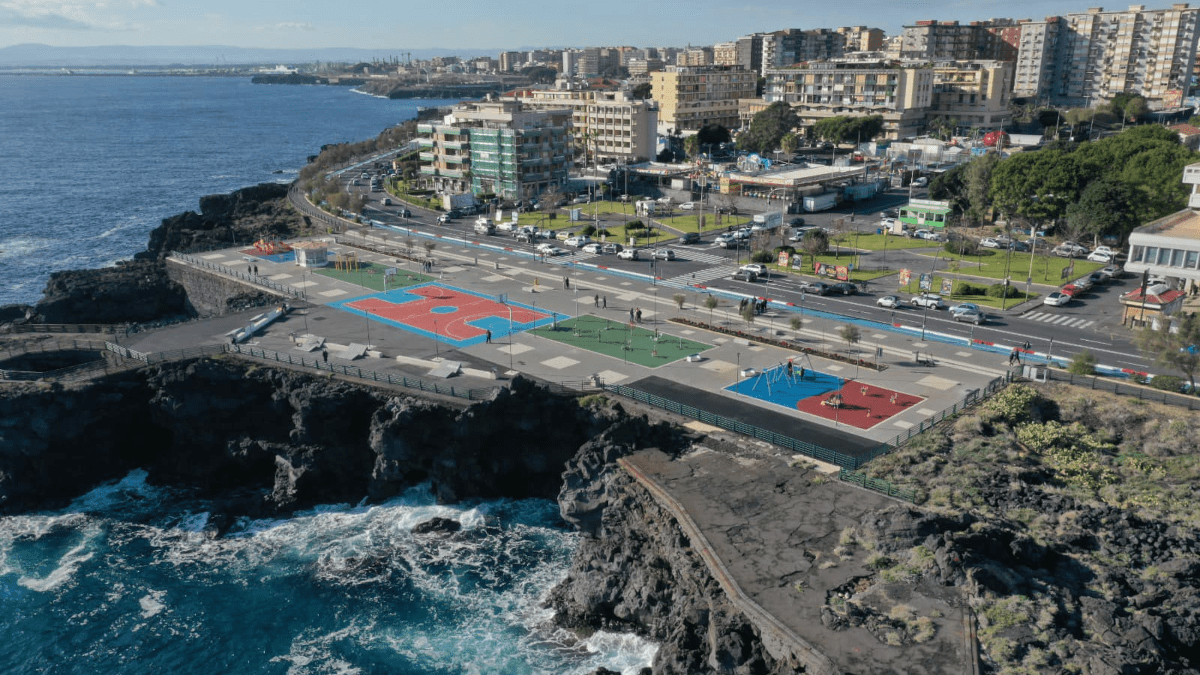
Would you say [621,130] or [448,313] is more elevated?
[621,130]

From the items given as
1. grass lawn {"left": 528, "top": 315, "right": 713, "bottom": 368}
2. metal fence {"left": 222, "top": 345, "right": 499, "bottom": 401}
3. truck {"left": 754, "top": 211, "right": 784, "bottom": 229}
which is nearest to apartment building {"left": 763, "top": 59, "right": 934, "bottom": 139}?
truck {"left": 754, "top": 211, "right": 784, "bottom": 229}

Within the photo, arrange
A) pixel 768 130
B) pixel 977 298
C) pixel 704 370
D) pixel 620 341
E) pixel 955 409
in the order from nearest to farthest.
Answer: pixel 955 409, pixel 704 370, pixel 620 341, pixel 977 298, pixel 768 130

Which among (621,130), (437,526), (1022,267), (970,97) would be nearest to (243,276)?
(437,526)

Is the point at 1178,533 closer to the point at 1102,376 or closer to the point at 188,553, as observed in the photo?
the point at 1102,376

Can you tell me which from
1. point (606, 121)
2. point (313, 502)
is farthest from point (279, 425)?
point (606, 121)

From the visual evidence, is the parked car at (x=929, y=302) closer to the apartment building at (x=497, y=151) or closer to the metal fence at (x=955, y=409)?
the metal fence at (x=955, y=409)

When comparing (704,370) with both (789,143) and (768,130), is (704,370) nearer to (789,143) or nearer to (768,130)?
(789,143)
